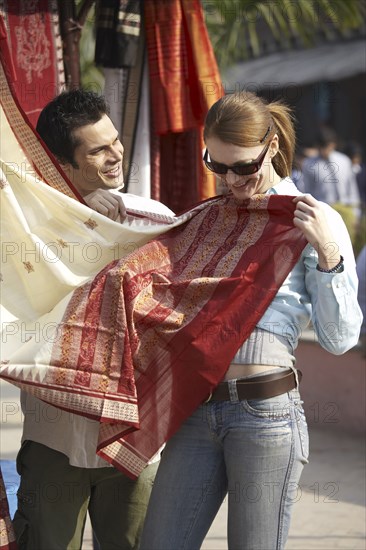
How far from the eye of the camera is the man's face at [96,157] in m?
3.18

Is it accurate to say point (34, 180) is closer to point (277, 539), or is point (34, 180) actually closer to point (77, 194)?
point (77, 194)

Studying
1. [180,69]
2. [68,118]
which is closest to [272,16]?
[180,69]

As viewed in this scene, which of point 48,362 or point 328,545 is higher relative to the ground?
point 48,362

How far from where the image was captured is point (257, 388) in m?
2.55

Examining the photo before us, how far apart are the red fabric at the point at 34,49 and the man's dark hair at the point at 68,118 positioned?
1.05 m

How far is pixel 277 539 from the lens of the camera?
102 inches

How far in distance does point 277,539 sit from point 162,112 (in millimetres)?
2580

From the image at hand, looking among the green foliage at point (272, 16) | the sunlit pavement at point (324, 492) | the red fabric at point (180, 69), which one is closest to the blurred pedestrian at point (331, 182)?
the green foliage at point (272, 16)

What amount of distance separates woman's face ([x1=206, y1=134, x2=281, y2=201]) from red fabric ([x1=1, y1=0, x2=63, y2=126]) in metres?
1.78

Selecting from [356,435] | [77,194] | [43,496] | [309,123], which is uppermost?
[77,194]

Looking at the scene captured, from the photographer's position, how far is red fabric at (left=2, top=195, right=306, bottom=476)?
264cm

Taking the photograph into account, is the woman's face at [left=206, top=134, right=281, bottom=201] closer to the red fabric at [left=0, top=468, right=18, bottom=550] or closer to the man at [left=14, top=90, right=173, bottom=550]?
the man at [left=14, top=90, right=173, bottom=550]

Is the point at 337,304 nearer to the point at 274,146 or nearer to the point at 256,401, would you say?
the point at 256,401

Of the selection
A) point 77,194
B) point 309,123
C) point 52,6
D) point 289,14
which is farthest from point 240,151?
point 309,123
